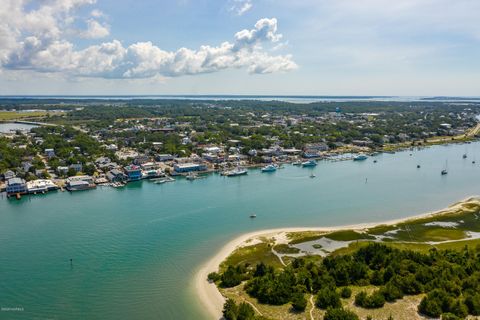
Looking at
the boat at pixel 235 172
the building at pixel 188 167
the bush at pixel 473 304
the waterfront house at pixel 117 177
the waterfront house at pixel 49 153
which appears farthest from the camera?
the waterfront house at pixel 49 153

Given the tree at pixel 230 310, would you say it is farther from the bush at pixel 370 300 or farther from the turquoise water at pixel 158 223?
the bush at pixel 370 300

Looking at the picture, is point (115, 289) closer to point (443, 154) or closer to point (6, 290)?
point (6, 290)

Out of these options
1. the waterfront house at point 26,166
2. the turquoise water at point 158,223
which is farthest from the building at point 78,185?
the waterfront house at point 26,166

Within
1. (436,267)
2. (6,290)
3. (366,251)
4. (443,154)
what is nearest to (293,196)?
(366,251)

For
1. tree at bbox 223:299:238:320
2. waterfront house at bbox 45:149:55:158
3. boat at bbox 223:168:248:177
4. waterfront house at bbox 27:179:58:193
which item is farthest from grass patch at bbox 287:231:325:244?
waterfront house at bbox 45:149:55:158

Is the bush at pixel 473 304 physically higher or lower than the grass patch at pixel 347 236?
higher

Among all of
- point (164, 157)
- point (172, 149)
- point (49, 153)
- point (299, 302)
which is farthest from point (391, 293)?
point (49, 153)
